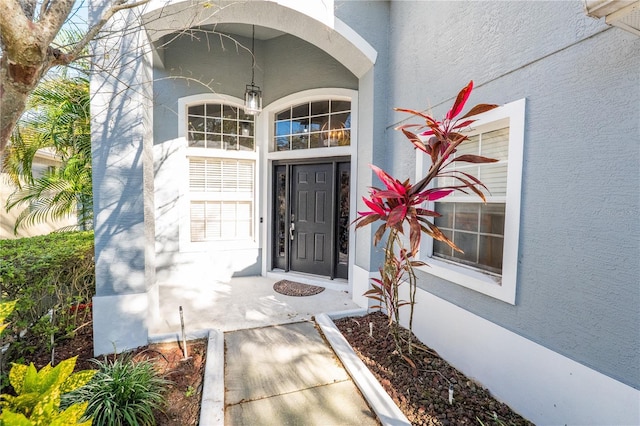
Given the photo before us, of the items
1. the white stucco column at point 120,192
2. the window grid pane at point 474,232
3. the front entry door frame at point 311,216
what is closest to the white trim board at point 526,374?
the window grid pane at point 474,232

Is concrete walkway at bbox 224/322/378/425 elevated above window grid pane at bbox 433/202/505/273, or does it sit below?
below

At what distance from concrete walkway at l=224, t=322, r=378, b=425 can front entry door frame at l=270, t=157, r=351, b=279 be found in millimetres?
2084

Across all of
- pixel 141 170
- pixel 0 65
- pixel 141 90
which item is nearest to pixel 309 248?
pixel 141 170

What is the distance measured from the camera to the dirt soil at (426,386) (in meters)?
2.29

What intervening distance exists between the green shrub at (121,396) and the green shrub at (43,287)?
1.11 metres

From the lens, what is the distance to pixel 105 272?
10.0 ft

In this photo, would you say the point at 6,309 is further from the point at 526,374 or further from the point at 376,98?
the point at 376,98

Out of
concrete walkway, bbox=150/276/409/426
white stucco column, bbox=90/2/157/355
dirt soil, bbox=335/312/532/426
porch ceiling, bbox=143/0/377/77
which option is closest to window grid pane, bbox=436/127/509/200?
dirt soil, bbox=335/312/532/426

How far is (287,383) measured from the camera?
2617 mm

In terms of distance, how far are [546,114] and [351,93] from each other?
3.14 m

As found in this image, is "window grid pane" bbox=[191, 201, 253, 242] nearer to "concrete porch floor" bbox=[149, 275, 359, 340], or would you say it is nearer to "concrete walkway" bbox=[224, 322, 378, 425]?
"concrete porch floor" bbox=[149, 275, 359, 340]

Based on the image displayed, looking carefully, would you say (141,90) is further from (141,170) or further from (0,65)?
(0,65)

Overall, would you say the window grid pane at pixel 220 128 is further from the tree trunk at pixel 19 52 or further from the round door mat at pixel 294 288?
the tree trunk at pixel 19 52

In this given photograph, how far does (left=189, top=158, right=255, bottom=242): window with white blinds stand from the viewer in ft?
18.0
